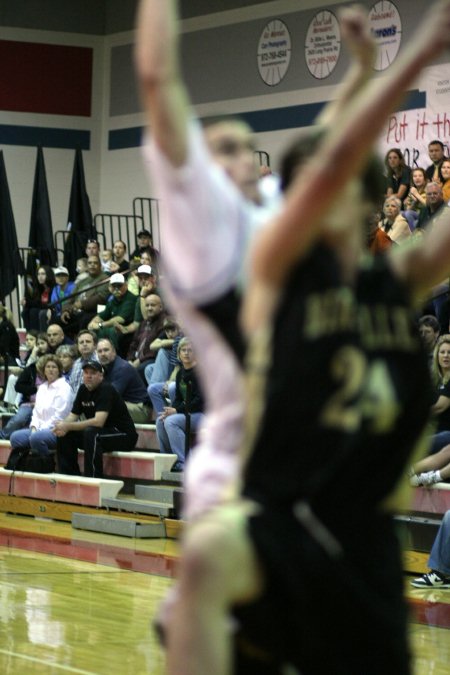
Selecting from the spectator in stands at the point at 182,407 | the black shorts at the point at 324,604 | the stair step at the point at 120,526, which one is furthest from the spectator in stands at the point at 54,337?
the black shorts at the point at 324,604

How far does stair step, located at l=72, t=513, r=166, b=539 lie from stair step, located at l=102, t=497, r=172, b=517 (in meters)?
0.28

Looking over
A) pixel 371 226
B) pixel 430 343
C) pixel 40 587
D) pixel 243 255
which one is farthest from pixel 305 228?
pixel 371 226

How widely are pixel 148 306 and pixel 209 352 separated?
36.5ft

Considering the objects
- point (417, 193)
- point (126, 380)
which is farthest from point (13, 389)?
point (417, 193)

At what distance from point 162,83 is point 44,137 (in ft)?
72.4

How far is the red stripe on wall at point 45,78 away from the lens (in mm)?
23984

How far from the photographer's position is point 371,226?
10492 mm

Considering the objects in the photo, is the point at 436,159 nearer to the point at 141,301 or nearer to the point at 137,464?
the point at 141,301

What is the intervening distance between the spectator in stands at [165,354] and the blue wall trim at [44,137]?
11.3 metres

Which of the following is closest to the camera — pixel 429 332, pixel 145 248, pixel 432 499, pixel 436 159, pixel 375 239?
pixel 432 499

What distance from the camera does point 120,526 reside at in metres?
10.6

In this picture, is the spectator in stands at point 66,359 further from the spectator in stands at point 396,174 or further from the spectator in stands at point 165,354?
the spectator in stands at point 396,174

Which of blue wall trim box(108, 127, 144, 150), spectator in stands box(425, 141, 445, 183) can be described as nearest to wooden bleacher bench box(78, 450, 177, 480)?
spectator in stands box(425, 141, 445, 183)

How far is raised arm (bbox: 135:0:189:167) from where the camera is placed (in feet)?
8.34
